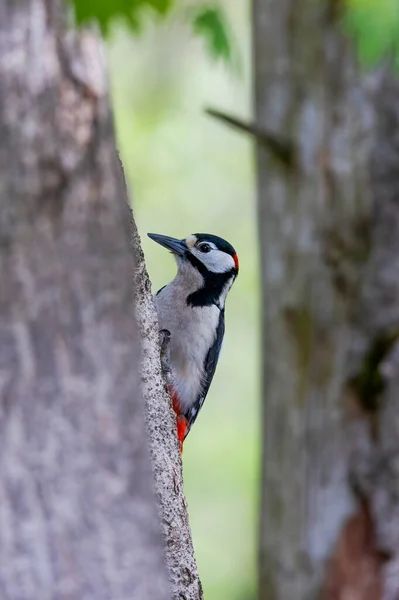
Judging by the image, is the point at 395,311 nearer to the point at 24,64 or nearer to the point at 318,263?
the point at 318,263

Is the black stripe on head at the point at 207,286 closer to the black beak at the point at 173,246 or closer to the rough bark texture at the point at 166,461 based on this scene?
the black beak at the point at 173,246

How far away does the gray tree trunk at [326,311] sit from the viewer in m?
3.79

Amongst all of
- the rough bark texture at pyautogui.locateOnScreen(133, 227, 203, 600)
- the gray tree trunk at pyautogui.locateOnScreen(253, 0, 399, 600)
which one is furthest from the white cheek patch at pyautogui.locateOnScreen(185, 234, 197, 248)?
the rough bark texture at pyautogui.locateOnScreen(133, 227, 203, 600)

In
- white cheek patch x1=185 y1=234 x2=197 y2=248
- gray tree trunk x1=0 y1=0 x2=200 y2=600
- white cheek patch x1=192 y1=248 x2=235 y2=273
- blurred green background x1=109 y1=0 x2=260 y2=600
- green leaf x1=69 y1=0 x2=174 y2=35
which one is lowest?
gray tree trunk x1=0 y1=0 x2=200 y2=600

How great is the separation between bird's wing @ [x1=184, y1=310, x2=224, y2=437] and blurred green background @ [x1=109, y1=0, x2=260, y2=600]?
5068 millimetres

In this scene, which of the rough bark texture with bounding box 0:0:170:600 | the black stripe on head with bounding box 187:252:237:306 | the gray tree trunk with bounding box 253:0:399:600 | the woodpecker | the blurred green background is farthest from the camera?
the blurred green background

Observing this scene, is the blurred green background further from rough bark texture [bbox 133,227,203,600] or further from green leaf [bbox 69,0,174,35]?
green leaf [bbox 69,0,174,35]

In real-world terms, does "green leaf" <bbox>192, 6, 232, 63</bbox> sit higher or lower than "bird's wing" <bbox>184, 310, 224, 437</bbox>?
higher

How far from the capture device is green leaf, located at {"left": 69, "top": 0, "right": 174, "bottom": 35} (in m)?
2.04

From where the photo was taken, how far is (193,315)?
479 cm

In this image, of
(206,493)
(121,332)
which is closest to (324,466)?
(121,332)

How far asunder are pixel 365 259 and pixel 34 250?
2.10m

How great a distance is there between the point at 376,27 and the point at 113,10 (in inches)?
28.0

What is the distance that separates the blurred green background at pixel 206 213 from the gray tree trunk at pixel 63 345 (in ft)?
26.1
